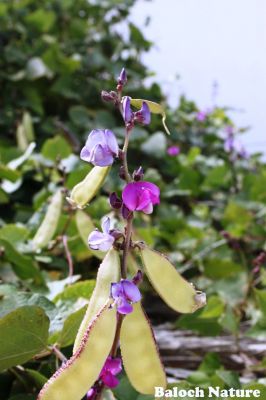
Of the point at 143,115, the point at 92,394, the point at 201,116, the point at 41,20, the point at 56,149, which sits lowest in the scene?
the point at 92,394

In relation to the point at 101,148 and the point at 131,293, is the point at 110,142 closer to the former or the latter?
the point at 101,148

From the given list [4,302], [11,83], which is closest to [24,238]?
[4,302]

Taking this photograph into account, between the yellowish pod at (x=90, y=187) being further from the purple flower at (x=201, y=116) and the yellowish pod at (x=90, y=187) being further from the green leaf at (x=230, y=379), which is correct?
the purple flower at (x=201, y=116)

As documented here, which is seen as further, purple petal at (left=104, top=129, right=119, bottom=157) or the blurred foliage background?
the blurred foliage background

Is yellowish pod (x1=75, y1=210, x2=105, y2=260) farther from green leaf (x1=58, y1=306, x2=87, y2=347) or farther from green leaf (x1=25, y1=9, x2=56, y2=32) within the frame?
green leaf (x1=25, y1=9, x2=56, y2=32)

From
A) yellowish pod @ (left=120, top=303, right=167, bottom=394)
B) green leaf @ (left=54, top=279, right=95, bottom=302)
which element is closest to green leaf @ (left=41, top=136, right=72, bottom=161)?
green leaf @ (left=54, top=279, right=95, bottom=302)

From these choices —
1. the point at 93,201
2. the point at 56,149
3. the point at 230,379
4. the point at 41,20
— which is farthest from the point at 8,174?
the point at 41,20

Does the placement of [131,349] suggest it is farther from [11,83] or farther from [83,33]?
[83,33]
